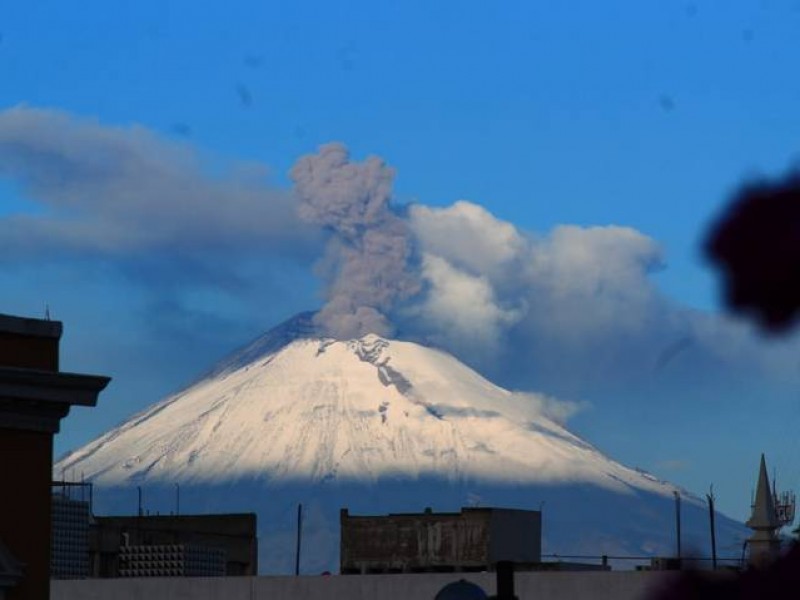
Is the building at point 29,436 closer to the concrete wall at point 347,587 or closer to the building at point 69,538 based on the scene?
the concrete wall at point 347,587

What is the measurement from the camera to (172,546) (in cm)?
9794

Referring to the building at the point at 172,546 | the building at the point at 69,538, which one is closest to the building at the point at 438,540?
the building at the point at 172,546

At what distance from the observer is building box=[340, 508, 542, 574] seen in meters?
90.8

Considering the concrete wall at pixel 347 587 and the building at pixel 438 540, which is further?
the building at pixel 438 540

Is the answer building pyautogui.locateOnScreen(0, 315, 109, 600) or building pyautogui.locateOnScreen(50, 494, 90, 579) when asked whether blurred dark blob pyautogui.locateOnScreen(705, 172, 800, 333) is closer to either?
building pyautogui.locateOnScreen(0, 315, 109, 600)

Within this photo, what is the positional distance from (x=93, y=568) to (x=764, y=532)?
3068cm

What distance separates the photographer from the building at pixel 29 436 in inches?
1089

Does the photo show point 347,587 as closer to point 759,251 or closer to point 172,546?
point 172,546

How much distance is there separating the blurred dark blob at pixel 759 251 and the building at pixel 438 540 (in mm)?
84465

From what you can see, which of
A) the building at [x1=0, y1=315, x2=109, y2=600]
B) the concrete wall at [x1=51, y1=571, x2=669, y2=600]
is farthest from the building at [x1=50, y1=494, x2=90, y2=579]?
the building at [x1=0, y1=315, x2=109, y2=600]

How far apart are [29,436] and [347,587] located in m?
38.8

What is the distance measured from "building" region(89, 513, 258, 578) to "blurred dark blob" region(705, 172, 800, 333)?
9075 centimetres

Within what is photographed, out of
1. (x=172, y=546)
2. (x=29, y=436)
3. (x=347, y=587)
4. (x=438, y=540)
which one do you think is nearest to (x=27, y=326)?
(x=29, y=436)

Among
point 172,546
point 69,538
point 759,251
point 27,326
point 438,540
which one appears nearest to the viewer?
point 759,251
